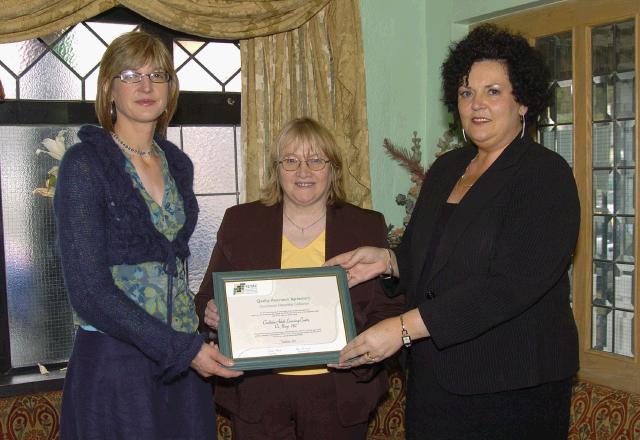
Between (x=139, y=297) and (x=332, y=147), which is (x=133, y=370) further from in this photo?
(x=332, y=147)

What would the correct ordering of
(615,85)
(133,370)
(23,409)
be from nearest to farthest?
1. (133,370)
2. (23,409)
3. (615,85)

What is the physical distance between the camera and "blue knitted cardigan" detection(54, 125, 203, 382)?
2059mm

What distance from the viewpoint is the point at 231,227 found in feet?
9.04

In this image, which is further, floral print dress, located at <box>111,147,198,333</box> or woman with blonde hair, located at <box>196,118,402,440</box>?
woman with blonde hair, located at <box>196,118,402,440</box>

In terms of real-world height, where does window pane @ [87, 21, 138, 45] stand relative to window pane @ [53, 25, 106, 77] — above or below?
above

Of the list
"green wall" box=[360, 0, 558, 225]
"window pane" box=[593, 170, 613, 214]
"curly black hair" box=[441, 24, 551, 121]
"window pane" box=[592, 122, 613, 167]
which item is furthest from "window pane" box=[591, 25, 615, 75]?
"curly black hair" box=[441, 24, 551, 121]

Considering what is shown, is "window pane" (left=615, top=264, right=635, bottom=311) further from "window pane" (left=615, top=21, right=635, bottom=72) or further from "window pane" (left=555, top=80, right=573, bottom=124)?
"window pane" (left=615, top=21, right=635, bottom=72)

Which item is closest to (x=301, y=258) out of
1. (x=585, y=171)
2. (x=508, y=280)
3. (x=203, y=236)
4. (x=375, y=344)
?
(x=375, y=344)

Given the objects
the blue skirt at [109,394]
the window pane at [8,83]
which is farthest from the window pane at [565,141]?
the window pane at [8,83]

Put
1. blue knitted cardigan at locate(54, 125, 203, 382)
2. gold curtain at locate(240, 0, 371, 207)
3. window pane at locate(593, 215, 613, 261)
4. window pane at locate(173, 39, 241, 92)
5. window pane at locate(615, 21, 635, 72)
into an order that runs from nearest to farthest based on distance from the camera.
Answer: blue knitted cardigan at locate(54, 125, 203, 382) < window pane at locate(615, 21, 635, 72) < window pane at locate(593, 215, 613, 261) < gold curtain at locate(240, 0, 371, 207) < window pane at locate(173, 39, 241, 92)

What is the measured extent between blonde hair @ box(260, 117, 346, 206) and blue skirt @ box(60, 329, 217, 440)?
885 millimetres

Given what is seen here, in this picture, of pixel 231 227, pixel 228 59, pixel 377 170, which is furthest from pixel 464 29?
pixel 231 227

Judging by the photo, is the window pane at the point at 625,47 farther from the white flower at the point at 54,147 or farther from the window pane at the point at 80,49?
the white flower at the point at 54,147

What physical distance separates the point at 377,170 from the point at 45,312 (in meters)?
2.08
